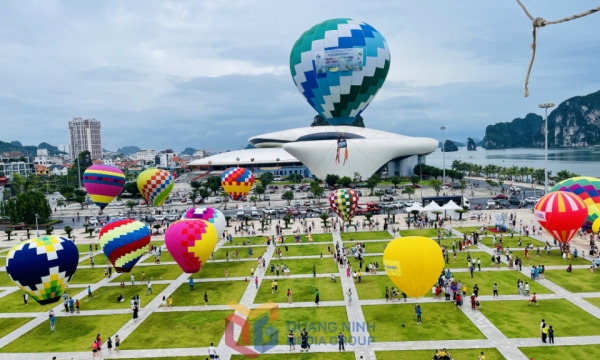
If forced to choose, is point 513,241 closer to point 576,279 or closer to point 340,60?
point 576,279

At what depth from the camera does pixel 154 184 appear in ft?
130

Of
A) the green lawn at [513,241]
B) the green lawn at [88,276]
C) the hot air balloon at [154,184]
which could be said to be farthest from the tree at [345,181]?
the green lawn at [88,276]

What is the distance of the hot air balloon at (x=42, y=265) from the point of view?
59.5 feet

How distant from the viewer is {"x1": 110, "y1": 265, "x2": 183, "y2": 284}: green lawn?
25516mm

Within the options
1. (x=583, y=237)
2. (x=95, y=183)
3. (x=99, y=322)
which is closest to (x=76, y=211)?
(x=95, y=183)

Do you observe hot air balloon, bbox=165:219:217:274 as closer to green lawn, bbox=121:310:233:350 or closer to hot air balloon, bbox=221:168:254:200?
green lawn, bbox=121:310:233:350

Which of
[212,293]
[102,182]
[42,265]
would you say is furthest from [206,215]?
[102,182]

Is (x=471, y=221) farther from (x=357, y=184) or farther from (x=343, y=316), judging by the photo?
(x=357, y=184)

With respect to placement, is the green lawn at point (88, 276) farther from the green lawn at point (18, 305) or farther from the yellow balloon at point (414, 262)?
the yellow balloon at point (414, 262)

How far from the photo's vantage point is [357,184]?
7725 centimetres

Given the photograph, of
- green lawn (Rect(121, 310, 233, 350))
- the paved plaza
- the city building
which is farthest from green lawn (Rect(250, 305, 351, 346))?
the city building

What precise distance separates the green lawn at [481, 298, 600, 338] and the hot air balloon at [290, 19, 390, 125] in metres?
19.0

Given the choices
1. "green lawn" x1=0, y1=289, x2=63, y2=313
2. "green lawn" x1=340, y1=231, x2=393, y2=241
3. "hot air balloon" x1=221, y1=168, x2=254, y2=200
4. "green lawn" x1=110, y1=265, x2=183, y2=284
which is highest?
"hot air balloon" x1=221, y1=168, x2=254, y2=200

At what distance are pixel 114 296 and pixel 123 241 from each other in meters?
2.91
